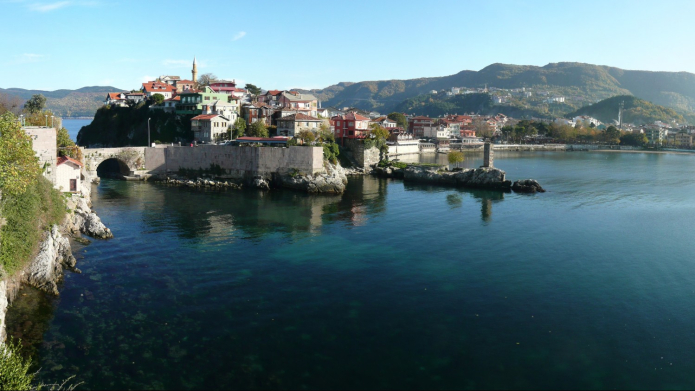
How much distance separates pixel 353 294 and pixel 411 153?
72318 millimetres

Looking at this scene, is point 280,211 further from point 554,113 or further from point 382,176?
point 554,113

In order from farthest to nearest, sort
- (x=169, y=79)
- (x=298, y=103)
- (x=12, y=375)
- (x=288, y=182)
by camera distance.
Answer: (x=169, y=79), (x=298, y=103), (x=288, y=182), (x=12, y=375)

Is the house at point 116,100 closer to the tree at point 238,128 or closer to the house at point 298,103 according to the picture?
the tree at point 238,128

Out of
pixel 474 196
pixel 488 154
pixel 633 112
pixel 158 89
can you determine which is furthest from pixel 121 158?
pixel 633 112

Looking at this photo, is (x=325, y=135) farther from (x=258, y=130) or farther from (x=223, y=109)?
(x=223, y=109)

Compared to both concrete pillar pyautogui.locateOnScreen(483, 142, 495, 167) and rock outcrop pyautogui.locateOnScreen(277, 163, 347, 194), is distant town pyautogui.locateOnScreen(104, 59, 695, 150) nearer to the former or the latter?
rock outcrop pyautogui.locateOnScreen(277, 163, 347, 194)

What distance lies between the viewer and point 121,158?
151 feet

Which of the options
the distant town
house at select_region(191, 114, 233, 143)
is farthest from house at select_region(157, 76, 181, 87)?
house at select_region(191, 114, 233, 143)

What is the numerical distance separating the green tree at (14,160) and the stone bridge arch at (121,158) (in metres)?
25.6

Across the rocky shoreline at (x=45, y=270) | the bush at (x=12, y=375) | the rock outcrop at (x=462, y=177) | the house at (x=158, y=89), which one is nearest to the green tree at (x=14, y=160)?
the rocky shoreline at (x=45, y=270)

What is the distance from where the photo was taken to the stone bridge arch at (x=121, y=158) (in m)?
43.8

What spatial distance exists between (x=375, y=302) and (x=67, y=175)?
21.2 m

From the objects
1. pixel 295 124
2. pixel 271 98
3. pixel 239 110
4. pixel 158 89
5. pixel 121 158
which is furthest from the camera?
pixel 158 89

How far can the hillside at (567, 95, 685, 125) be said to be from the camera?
531 ft
